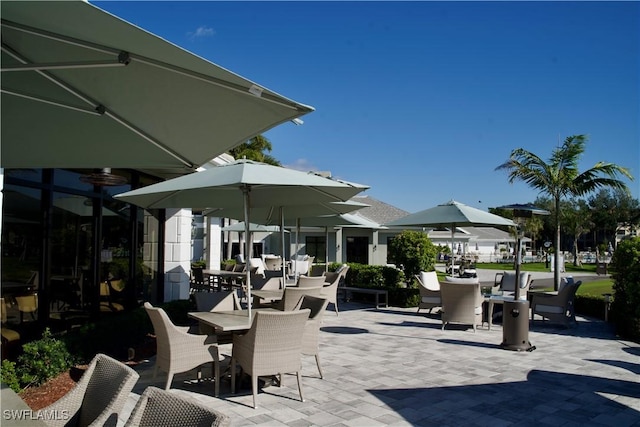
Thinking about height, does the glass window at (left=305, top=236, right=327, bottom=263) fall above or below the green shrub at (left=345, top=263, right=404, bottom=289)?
above

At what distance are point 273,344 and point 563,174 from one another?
14.8 metres

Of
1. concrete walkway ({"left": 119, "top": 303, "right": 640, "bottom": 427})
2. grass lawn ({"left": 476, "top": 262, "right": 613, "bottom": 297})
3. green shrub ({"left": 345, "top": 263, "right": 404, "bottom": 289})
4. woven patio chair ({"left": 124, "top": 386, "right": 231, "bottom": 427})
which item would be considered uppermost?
woven patio chair ({"left": 124, "top": 386, "right": 231, "bottom": 427})

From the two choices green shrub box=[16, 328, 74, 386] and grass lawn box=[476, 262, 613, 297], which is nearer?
green shrub box=[16, 328, 74, 386]

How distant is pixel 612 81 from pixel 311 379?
11559 millimetres

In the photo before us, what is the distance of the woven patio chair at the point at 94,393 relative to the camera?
275 cm

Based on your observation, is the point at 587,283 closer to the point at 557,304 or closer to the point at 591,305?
the point at 591,305

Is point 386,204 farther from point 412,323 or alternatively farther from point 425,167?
point 412,323

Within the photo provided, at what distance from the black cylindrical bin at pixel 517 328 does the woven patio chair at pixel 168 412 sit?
704 cm

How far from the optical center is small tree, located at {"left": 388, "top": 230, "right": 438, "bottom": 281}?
50.8 feet

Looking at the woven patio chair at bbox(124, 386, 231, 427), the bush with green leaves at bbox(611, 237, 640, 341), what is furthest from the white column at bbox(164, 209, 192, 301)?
the bush with green leaves at bbox(611, 237, 640, 341)

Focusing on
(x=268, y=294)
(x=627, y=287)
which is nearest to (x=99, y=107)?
(x=268, y=294)

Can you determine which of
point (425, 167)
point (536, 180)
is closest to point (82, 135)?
point (536, 180)

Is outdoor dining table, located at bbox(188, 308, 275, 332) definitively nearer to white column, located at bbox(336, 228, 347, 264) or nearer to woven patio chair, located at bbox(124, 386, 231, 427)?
woven patio chair, located at bbox(124, 386, 231, 427)

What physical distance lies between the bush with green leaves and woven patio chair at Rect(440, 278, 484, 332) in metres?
2.68
